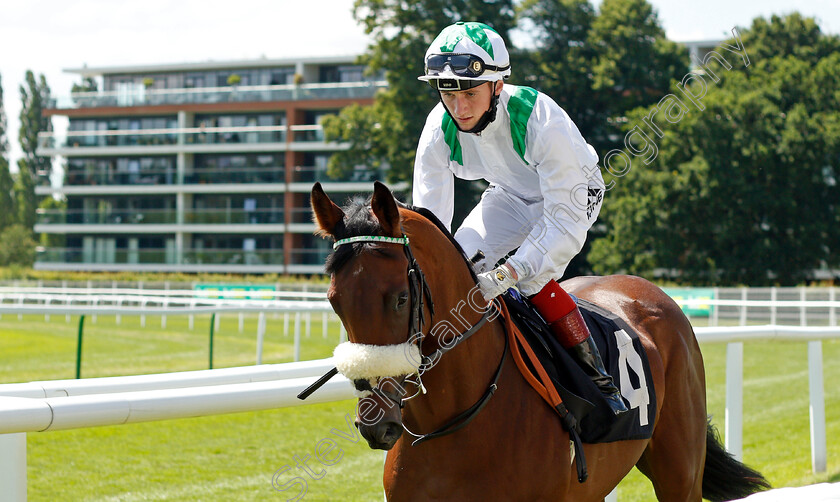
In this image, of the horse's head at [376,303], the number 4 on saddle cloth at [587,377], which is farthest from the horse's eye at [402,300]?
the number 4 on saddle cloth at [587,377]

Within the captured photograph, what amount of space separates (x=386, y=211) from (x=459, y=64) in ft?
2.39

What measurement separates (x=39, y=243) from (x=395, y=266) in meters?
60.8

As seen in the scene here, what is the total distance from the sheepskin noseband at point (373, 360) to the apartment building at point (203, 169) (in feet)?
131

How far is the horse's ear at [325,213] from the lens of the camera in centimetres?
230

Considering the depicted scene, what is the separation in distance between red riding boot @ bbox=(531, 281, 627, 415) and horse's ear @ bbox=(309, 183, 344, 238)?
0.93m

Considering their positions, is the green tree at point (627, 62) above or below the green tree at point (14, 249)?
above

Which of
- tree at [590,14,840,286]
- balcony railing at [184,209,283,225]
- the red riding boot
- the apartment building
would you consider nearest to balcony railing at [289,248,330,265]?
the apartment building

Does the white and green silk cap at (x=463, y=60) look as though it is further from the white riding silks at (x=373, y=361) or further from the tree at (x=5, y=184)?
the tree at (x=5, y=184)

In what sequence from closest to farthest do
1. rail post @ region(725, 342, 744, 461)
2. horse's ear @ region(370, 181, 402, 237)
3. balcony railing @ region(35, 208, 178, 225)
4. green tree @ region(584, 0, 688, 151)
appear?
horse's ear @ region(370, 181, 402, 237) → rail post @ region(725, 342, 744, 461) → green tree @ region(584, 0, 688, 151) → balcony railing @ region(35, 208, 178, 225)

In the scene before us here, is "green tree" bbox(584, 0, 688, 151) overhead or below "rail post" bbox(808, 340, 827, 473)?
overhead

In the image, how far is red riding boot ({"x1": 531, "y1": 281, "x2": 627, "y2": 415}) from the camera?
A: 2938 millimetres

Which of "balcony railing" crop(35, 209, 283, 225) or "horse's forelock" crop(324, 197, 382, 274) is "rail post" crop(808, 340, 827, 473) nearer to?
"horse's forelock" crop(324, 197, 382, 274)

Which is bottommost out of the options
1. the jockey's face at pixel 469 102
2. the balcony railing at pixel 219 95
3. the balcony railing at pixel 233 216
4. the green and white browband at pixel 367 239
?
the balcony railing at pixel 233 216

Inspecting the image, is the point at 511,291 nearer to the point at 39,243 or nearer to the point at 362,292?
the point at 362,292
